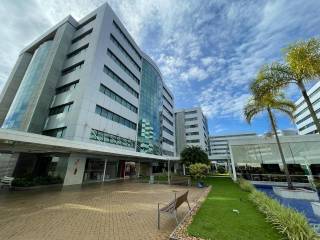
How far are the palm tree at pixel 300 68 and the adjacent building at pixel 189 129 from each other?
178ft

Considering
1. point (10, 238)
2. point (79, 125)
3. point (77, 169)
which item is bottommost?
point (10, 238)

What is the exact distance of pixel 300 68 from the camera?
7680 mm

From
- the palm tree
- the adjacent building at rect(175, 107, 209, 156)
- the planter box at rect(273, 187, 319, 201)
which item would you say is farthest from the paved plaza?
the adjacent building at rect(175, 107, 209, 156)

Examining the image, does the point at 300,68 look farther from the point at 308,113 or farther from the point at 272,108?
the point at 308,113

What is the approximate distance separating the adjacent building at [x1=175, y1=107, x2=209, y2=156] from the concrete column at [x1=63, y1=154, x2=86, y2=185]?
46.8 meters

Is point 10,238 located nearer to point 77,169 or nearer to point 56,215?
point 56,215

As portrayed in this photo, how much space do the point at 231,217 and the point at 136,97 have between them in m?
28.7

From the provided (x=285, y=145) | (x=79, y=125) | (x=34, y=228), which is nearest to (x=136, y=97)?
(x=79, y=125)

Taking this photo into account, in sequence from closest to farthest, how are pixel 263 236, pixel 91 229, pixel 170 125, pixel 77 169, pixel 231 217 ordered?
1. pixel 263 236
2. pixel 91 229
3. pixel 231 217
4. pixel 77 169
5. pixel 170 125

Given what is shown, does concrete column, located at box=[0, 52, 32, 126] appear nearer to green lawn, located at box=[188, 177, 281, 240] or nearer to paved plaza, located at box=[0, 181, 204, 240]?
paved plaza, located at box=[0, 181, 204, 240]

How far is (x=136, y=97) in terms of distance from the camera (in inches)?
1291

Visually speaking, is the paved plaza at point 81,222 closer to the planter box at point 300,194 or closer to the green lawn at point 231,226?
the green lawn at point 231,226

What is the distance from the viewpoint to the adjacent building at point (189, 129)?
63.4m

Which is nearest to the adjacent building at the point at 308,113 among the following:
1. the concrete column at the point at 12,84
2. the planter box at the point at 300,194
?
the planter box at the point at 300,194
